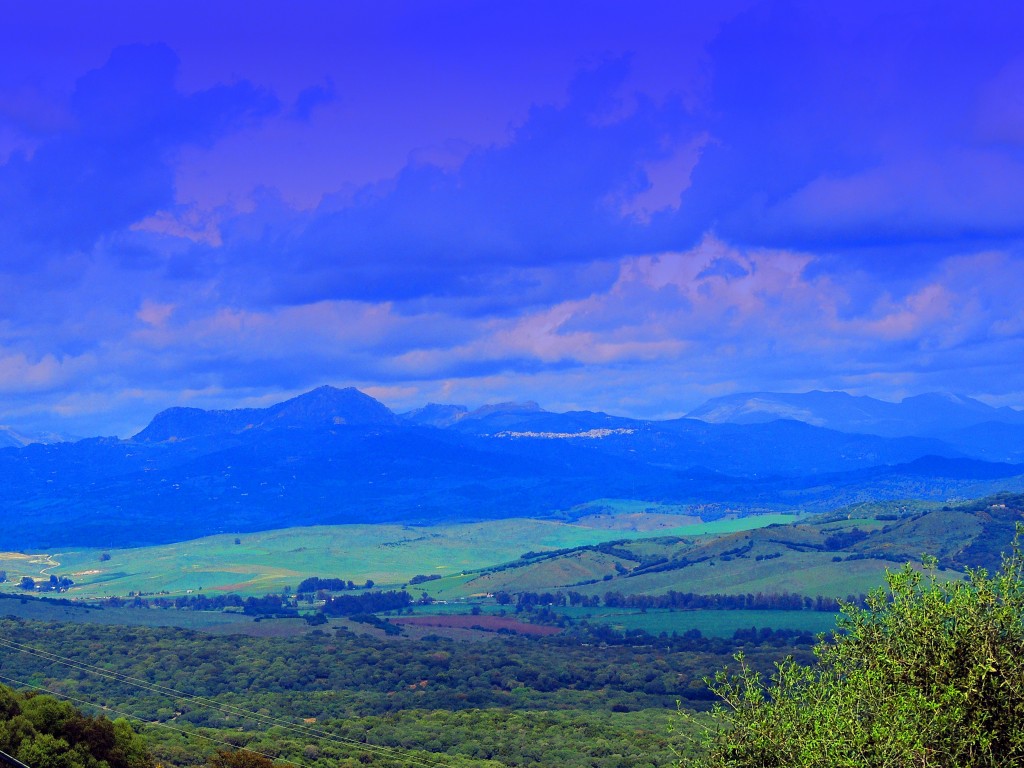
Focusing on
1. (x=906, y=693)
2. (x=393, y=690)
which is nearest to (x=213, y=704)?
(x=393, y=690)

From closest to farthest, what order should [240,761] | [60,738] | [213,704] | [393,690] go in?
[60,738], [240,761], [213,704], [393,690]

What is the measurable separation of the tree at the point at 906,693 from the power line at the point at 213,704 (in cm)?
6259

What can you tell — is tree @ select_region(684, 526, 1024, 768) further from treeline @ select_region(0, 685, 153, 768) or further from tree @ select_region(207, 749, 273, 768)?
treeline @ select_region(0, 685, 153, 768)

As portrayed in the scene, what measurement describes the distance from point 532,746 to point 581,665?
6994 centimetres

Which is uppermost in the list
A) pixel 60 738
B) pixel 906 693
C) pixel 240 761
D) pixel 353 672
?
pixel 906 693

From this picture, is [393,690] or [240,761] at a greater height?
[240,761]

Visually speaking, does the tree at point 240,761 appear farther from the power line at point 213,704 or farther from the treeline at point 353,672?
the treeline at point 353,672

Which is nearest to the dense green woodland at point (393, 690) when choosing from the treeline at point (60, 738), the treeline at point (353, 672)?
the treeline at point (353, 672)

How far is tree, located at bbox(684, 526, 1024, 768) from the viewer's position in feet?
87.1

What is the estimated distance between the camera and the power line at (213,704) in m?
96.3

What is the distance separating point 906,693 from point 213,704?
379 feet

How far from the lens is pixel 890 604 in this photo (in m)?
32.1

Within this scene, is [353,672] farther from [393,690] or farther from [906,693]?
[906,693]

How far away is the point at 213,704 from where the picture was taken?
430 ft
